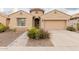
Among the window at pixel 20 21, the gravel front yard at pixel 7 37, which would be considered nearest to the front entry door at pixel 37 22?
the window at pixel 20 21

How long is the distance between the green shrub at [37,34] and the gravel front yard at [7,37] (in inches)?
13.5

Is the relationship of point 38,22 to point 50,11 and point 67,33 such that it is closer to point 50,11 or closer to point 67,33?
point 50,11

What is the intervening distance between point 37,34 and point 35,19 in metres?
0.49

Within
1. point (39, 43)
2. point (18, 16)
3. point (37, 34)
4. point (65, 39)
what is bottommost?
point (39, 43)

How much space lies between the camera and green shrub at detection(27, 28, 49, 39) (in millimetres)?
5679

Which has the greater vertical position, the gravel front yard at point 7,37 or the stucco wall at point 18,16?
the stucco wall at point 18,16

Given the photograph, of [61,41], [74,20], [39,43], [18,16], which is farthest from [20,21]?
[74,20]

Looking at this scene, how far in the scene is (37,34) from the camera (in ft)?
18.7

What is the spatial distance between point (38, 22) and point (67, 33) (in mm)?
1015

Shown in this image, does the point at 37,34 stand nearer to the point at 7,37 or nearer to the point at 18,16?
the point at 18,16

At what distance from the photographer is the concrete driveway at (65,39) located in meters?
5.73

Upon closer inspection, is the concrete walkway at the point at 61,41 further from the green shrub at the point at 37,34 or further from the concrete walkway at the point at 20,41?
the green shrub at the point at 37,34
